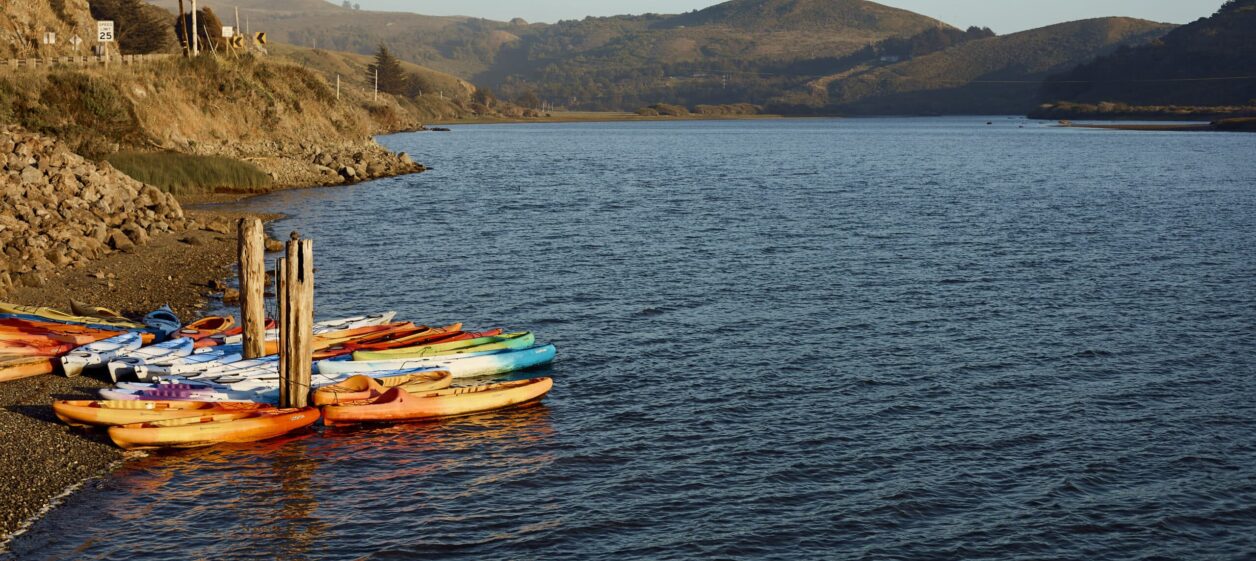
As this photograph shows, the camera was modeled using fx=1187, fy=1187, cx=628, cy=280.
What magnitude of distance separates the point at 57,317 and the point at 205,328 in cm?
352

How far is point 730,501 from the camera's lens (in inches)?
803

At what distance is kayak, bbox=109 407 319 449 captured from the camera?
22141mm

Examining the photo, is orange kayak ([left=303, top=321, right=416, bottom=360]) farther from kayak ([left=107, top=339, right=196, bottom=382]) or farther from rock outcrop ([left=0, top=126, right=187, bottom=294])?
rock outcrop ([left=0, top=126, right=187, bottom=294])

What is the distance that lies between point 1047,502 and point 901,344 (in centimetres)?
1144

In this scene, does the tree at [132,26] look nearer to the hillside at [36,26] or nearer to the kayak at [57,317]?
the hillside at [36,26]

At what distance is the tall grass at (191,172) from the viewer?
60.8 m

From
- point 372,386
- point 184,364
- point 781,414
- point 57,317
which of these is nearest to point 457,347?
point 372,386

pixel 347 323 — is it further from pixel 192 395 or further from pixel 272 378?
pixel 192 395

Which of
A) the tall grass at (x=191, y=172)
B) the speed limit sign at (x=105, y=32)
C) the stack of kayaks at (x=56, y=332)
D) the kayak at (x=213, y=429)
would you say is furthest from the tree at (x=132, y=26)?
the kayak at (x=213, y=429)

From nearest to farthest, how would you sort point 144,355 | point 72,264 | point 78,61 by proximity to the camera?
point 144,355 < point 72,264 < point 78,61

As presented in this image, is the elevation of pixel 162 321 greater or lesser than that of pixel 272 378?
greater

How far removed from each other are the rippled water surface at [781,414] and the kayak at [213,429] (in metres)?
0.40

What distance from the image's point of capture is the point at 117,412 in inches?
893

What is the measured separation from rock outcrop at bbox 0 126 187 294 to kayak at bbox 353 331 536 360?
40.5 ft
